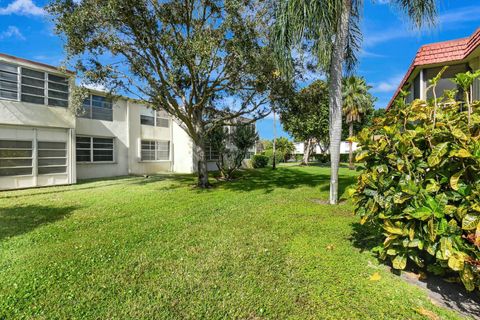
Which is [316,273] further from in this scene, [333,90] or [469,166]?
[333,90]

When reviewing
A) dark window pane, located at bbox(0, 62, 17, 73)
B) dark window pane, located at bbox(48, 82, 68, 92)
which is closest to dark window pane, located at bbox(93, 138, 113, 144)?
dark window pane, located at bbox(48, 82, 68, 92)

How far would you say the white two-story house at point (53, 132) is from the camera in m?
10.9

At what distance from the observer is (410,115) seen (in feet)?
11.4

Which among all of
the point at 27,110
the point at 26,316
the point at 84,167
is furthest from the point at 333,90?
the point at 84,167

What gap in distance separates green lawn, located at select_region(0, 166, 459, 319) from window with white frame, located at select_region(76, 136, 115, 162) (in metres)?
8.77

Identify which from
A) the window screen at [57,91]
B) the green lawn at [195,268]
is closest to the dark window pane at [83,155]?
the window screen at [57,91]

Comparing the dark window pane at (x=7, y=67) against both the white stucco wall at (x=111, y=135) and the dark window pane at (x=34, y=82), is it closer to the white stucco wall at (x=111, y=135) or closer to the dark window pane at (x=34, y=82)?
the dark window pane at (x=34, y=82)

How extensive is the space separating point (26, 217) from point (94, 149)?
32.7 ft

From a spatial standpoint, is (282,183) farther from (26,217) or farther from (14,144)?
(14,144)

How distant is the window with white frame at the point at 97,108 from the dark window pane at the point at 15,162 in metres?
4.52

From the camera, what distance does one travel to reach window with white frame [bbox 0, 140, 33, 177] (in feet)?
35.7

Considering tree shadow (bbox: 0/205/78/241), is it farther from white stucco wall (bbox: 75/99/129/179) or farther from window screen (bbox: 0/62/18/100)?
white stucco wall (bbox: 75/99/129/179)

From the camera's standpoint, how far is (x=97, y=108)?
15.9 meters

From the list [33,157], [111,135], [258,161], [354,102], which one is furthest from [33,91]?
[354,102]
